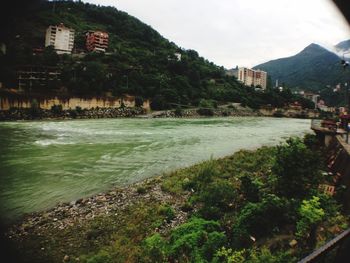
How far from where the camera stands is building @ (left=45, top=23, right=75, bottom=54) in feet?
246

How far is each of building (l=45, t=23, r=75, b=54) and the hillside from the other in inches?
68.2

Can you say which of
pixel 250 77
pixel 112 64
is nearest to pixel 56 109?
pixel 112 64

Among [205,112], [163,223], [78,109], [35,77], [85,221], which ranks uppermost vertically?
[35,77]

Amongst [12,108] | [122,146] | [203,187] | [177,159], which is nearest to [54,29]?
[12,108]

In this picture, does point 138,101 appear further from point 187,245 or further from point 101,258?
point 101,258

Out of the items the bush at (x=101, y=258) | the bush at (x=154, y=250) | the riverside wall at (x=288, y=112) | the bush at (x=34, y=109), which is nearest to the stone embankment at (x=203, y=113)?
the riverside wall at (x=288, y=112)

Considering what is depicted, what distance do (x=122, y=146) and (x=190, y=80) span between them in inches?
2589

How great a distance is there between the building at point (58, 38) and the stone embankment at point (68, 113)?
1351 inches

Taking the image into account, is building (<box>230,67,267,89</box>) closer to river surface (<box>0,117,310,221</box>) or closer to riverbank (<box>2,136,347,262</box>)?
river surface (<box>0,117,310,221</box>)

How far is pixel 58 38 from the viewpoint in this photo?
7594 cm

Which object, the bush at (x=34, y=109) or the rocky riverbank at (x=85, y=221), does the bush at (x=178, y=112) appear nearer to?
the bush at (x=34, y=109)

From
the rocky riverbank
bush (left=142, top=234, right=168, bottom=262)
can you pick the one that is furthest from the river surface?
bush (left=142, top=234, right=168, bottom=262)

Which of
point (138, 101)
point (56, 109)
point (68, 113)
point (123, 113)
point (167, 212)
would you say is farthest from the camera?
point (138, 101)

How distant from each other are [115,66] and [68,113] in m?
23.6
